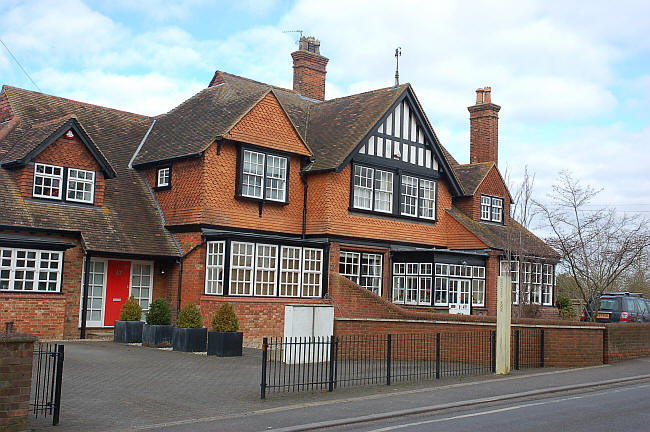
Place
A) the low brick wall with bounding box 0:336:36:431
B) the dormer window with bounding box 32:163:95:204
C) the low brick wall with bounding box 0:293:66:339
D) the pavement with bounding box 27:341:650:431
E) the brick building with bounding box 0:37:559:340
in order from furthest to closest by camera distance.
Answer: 1. the dormer window with bounding box 32:163:95:204
2. the brick building with bounding box 0:37:559:340
3. the low brick wall with bounding box 0:293:66:339
4. the pavement with bounding box 27:341:650:431
5. the low brick wall with bounding box 0:336:36:431

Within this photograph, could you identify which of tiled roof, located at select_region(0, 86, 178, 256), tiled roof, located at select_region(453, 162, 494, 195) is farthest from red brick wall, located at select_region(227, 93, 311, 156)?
tiled roof, located at select_region(453, 162, 494, 195)

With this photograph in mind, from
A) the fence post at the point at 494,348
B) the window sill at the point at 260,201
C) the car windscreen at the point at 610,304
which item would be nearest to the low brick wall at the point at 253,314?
the window sill at the point at 260,201

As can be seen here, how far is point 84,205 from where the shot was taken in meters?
23.5

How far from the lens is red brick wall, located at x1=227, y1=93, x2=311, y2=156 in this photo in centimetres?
2483

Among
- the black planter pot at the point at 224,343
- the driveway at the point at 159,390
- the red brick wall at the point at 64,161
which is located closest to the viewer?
the driveway at the point at 159,390

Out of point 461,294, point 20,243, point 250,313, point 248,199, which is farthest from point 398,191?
point 20,243

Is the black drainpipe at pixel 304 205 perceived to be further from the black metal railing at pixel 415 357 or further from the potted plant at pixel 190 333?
the black metal railing at pixel 415 357

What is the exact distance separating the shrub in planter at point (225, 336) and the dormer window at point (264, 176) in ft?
→ 20.9

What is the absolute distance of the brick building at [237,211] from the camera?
22.2 metres

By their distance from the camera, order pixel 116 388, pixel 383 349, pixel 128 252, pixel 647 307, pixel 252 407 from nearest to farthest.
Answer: pixel 252 407, pixel 116 388, pixel 383 349, pixel 128 252, pixel 647 307

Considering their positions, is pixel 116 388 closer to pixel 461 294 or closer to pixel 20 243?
pixel 20 243

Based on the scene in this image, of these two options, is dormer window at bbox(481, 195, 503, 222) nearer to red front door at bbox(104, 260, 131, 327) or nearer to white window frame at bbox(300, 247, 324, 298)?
white window frame at bbox(300, 247, 324, 298)

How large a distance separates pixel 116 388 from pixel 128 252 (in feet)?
33.1

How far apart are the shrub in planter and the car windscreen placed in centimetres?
1557
